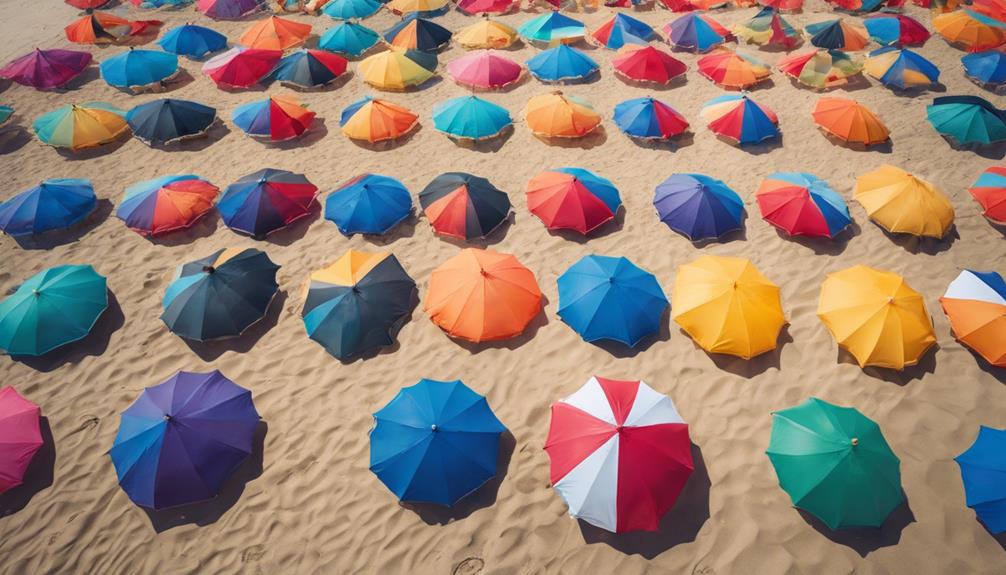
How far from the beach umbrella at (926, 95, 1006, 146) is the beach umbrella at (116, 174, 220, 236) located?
53.5 ft

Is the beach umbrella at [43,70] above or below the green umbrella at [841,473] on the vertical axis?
above

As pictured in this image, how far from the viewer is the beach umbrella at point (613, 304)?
8.17 metres

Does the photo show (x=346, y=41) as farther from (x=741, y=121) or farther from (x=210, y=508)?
(x=210, y=508)

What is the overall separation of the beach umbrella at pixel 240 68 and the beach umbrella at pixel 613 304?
11.2 meters

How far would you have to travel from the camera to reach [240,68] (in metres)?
14.1

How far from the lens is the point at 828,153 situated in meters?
12.3

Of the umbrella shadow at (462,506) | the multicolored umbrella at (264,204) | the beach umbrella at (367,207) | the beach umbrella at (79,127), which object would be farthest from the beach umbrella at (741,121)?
the beach umbrella at (79,127)

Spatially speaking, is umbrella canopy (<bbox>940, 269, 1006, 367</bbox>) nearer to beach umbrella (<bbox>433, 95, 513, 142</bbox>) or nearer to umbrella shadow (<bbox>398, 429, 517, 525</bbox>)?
umbrella shadow (<bbox>398, 429, 517, 525</bbox>)

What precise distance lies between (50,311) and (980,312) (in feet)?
47.2

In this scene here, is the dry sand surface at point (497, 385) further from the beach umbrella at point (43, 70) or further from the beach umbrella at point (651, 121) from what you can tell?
the beach umbrella at point (43, 70)

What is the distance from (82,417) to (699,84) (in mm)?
A: 15595

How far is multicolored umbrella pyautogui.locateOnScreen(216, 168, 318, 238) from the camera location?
32.8 ft

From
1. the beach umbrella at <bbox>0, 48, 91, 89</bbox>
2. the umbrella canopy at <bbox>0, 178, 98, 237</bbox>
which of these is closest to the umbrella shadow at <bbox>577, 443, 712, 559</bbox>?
the umbrella canopy at <bbox>0, 178, 98, 237</bbox>

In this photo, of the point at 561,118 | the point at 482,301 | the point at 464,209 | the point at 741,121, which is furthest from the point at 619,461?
the point at 741,121
